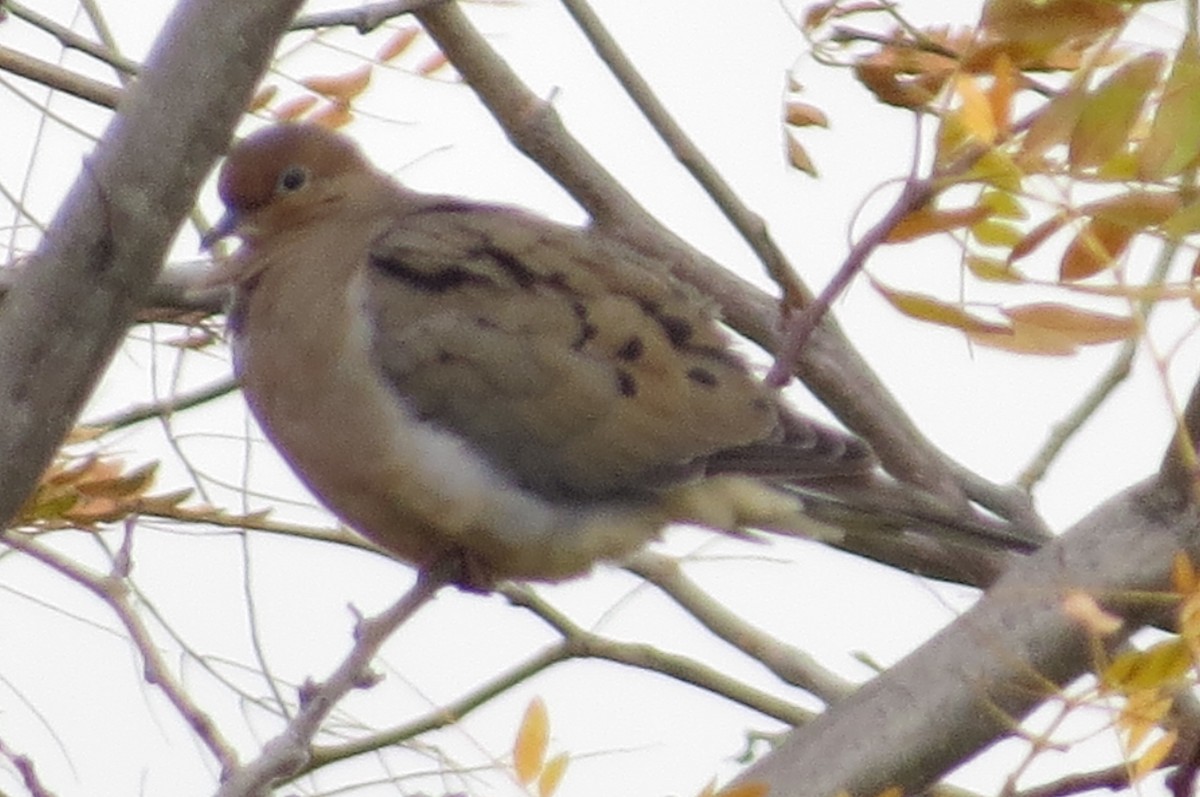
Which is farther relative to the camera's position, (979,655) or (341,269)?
(341,269)

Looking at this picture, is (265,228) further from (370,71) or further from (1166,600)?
(1166,600)

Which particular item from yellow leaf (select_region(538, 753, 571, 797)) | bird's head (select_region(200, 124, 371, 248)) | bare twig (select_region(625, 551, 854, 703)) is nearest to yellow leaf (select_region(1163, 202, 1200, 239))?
yellow leaf (select_region(538, 753, 571, 797))

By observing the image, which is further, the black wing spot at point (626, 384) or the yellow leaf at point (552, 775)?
the black wing spot at point (626, 384)

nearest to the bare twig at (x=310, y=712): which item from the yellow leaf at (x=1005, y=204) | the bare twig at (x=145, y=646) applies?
the bare twig at (x=145, y=646)

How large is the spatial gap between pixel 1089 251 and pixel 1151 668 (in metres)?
0.31

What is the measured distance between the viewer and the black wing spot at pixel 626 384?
3.01 meters

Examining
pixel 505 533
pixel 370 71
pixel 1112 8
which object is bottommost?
pixel 1112 8

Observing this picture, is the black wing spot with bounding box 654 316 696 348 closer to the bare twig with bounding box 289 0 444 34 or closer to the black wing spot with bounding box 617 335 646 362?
the black wing spot with bounding box 617 335 646 362

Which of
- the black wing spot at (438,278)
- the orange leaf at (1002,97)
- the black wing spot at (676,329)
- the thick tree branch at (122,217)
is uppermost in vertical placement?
the black wing spot at (438,278)

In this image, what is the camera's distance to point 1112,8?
1490mm

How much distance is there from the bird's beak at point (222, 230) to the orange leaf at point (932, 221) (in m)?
1.93

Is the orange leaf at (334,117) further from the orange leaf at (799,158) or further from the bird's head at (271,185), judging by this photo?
the orange leaf at (799,158)

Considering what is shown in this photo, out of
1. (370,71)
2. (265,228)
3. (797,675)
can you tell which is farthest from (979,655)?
(265,228)

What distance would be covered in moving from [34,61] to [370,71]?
1.89 feet
